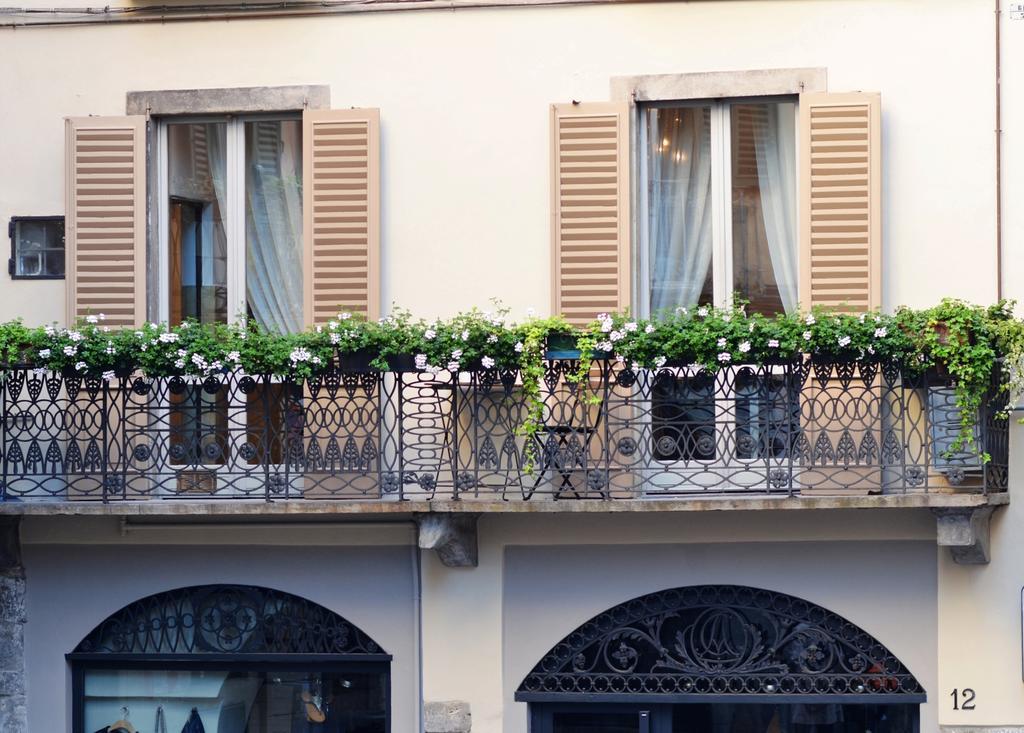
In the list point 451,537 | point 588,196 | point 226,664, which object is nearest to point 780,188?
point 588,196

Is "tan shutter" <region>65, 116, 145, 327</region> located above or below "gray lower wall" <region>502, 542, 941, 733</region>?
above

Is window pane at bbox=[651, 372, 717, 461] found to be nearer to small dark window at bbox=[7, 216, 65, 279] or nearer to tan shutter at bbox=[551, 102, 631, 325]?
tan shutter at bbox=[551, 102, 631, 325]

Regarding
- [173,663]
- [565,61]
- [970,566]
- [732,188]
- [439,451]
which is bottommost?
[173,663]

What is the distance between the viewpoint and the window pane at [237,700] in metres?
11.0

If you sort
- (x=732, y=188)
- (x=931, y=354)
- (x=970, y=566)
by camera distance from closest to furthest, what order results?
(x=931, y=354) → (x=970, y=566) → (x=732, y=188)

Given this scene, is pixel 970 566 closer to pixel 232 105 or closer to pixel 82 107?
pixel 232 105

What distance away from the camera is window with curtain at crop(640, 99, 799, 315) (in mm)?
10891

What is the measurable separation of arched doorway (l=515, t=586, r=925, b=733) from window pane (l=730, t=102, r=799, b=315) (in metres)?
1.94

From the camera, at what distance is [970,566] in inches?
404

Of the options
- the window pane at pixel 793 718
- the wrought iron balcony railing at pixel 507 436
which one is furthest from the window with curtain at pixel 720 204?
the window pane at pixel 793 718

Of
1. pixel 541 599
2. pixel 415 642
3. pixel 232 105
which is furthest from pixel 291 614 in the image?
pixel 232 105

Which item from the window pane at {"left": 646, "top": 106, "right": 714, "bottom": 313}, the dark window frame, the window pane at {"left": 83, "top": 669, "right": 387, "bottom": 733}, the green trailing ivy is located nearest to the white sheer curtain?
the window pane at {"left": 646, "top": 106, "right": 714, "bottom": 313}

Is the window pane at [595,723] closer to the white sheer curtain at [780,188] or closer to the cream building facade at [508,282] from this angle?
the cream building facade at [508,282]

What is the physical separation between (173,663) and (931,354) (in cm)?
518
